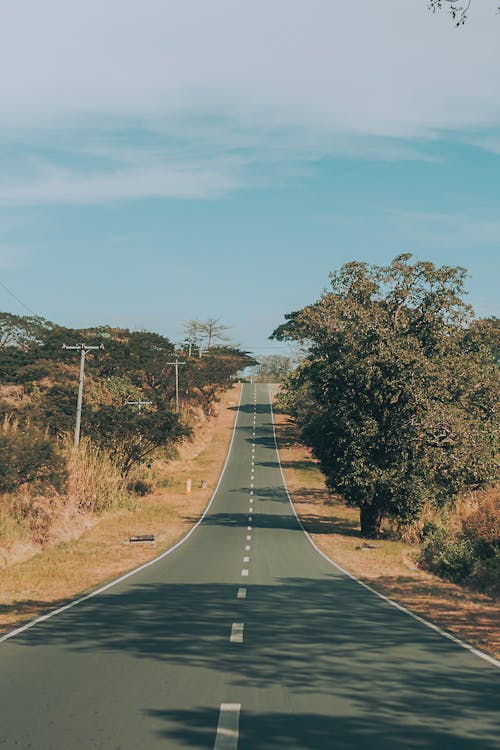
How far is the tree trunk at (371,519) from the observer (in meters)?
36.1

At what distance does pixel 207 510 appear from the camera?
167 ft

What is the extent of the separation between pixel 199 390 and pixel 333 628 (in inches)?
3724

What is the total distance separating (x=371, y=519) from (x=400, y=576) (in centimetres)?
1334

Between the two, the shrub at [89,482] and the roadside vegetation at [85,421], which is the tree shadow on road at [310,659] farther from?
the shrub at [89,482]

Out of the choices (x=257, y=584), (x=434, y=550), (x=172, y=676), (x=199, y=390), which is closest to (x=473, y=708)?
(x=172, y=676)

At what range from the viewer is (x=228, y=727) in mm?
7094

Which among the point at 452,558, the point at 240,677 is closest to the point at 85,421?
the point at 452,558

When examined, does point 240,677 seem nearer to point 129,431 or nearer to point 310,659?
point 310,659

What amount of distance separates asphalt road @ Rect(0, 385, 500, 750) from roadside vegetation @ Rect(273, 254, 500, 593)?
15.9m

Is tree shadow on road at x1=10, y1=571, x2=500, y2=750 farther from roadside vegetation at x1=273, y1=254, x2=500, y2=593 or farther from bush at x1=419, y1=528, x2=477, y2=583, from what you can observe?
roadside vegetation at x1=273, y1=254, x2=500, y2=593

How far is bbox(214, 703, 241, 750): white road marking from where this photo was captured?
6.55 m

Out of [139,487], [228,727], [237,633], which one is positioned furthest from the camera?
[139,487]

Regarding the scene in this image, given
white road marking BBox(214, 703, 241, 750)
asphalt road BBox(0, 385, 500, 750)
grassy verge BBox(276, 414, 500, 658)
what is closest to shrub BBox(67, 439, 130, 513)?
grassy verge BBox(276, 414, 500, 658)

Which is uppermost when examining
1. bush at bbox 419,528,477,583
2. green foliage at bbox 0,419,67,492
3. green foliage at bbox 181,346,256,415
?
green foliage at bbox 181,346,256,415
